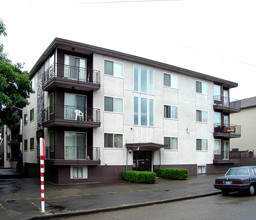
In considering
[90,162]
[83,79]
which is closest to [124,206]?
[90,162]

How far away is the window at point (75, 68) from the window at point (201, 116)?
39.8 ft

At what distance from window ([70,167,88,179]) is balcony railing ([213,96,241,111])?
50.8 feet

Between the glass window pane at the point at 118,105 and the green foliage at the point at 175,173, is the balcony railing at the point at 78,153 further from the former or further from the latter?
the green foliage at the point at 175,173

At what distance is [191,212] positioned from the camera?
34.4 ft

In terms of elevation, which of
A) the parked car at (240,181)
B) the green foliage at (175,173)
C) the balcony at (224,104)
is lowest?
the green foliage at (175,173)

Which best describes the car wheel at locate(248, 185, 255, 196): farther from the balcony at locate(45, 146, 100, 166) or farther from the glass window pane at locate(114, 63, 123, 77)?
the glass window pane at locate(114, 63, 123, 77)

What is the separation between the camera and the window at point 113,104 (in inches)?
877

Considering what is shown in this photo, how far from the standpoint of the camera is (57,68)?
20.8 meters

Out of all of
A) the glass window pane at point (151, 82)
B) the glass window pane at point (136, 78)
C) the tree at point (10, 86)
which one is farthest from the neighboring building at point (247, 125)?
the tree at point (10, 86)

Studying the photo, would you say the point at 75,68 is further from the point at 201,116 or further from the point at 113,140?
the point at 201,116

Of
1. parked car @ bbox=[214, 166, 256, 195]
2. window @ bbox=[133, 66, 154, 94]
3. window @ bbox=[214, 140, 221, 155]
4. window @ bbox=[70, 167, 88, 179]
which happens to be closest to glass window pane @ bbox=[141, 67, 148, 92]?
window @ bbox=[133, 66, 154, 94]

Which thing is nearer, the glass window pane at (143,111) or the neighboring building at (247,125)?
the glass window pane at (143,111)

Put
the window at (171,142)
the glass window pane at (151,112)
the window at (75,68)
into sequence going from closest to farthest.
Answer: the window at (75,68), the glass window pane at (151,112), the window at (171,142)

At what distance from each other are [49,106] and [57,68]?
10.1ft
